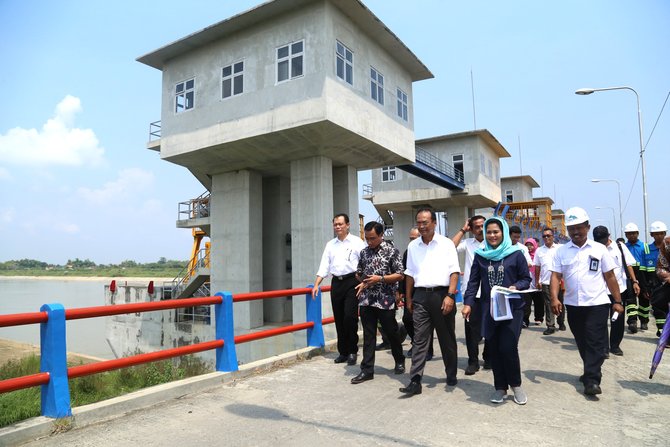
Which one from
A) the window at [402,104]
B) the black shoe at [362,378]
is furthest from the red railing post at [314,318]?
the window at [402,104]

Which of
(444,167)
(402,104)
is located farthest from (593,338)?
(444,167)

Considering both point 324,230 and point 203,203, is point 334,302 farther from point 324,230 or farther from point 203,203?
point 203,203

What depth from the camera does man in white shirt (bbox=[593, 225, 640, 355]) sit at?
6.64 meters

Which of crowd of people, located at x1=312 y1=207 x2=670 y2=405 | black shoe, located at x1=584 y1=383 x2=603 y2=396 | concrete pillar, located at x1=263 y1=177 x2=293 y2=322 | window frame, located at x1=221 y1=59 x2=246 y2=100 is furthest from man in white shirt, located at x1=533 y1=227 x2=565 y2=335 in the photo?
concrete pillar, located at x1=263 y1=177 x2=293 y2=322

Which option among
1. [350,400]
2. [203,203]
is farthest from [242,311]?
[350,400]

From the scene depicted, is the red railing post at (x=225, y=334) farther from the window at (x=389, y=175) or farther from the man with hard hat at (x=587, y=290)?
the window at (x=389, y=175)

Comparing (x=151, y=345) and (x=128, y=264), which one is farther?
(x=128, y=264)

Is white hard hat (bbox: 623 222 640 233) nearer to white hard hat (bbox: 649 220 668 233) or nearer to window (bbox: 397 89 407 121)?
white hard hat (bbox: 649 220 668 233)

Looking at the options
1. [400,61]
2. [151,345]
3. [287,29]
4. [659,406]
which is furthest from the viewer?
[151,345]

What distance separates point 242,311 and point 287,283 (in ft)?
10.6

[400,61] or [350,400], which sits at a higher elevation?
[400,61]

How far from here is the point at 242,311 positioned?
1922 centimetres

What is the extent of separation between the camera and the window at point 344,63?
1490cm

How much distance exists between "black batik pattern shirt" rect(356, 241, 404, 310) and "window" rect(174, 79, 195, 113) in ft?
46.8
